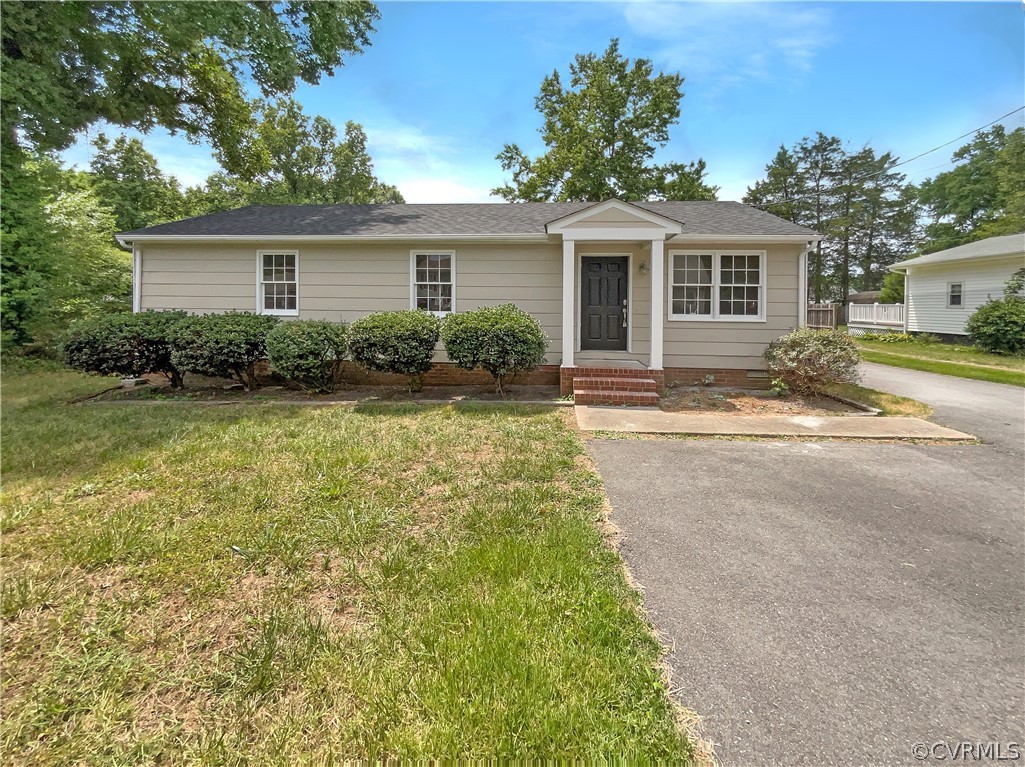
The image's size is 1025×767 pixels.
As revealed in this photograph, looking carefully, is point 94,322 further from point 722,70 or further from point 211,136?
point 722,70

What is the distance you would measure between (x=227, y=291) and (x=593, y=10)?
8.58 metres

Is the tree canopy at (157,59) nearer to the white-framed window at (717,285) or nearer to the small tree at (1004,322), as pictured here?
the white-framed window at (717,285)

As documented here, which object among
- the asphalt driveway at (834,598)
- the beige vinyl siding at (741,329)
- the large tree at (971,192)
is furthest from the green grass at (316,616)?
the large tree at (971,192)

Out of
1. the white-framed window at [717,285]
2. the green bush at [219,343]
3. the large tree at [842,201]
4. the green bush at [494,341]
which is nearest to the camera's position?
the green bush at [494,341]

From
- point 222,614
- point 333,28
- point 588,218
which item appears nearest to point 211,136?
point 333,28

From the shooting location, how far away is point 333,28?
13203 mm

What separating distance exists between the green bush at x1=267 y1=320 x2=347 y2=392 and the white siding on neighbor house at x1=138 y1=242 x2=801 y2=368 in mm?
1661

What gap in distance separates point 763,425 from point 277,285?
9554mm

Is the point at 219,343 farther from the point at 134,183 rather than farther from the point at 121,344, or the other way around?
the point at 134,183

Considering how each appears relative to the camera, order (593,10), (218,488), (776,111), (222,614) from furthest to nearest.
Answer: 1. (776,111)
2. (593,10)
3. (218,488)
4. (222,614)

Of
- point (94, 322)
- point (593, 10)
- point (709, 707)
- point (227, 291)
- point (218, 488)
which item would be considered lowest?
point (709, 707)

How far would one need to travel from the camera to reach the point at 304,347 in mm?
7754

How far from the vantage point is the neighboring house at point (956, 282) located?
15.9m

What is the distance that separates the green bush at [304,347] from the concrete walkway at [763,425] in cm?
446
